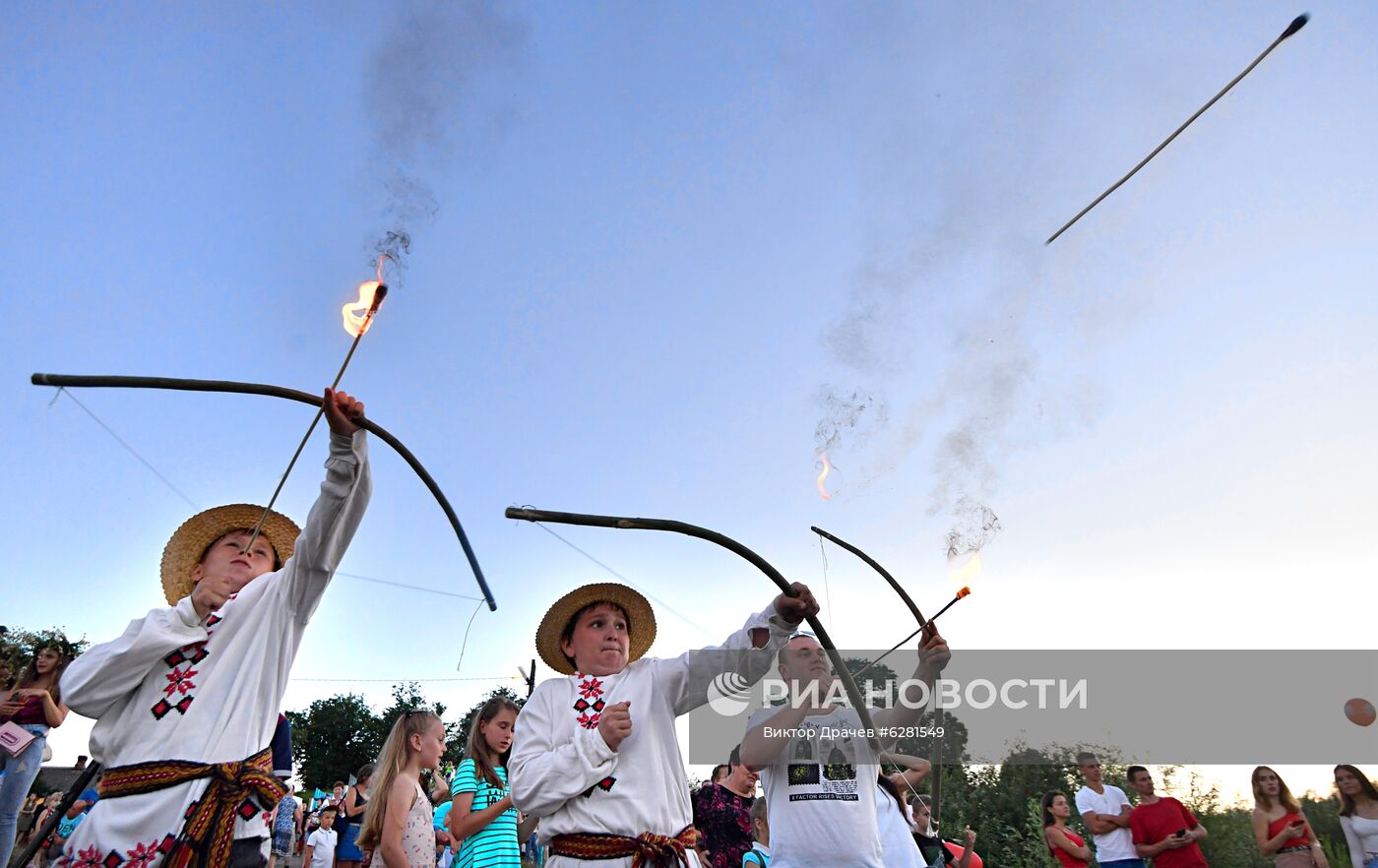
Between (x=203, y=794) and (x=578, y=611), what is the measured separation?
230 cm

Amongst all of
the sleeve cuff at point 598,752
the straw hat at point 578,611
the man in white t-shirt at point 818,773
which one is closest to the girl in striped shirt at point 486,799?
the straw hat at point 578,611

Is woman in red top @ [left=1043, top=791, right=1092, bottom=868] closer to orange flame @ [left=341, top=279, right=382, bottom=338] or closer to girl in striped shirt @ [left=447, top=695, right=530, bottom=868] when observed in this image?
girl in striped shirt @ [left=447, top=695, right=530, bottom=868]

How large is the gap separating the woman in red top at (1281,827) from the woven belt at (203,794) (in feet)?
29.4

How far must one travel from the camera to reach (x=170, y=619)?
3.97m

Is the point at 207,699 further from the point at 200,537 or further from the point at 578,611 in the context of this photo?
the point at 578,611

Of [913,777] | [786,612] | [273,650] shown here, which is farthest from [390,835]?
[913,777]

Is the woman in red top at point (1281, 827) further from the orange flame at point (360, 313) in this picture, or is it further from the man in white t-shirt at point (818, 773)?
the orange flame at point (360, 313)

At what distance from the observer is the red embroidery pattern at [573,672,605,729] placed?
4.62 meters

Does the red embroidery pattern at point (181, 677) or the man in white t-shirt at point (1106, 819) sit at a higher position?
the man in white t-shirt at point (1106, 819)

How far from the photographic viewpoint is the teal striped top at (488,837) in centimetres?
600

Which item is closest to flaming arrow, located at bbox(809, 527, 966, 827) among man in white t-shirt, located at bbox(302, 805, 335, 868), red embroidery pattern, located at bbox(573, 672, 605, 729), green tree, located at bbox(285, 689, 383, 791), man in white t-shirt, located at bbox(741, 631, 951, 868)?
man in white t-shirt, located at bbox(741, 631, 951, 868)

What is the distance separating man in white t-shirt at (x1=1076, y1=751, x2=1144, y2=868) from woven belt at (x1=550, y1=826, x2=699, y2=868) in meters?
7.18

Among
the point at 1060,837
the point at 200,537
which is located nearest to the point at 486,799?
the point at 200,537

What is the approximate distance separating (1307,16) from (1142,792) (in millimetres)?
7837
